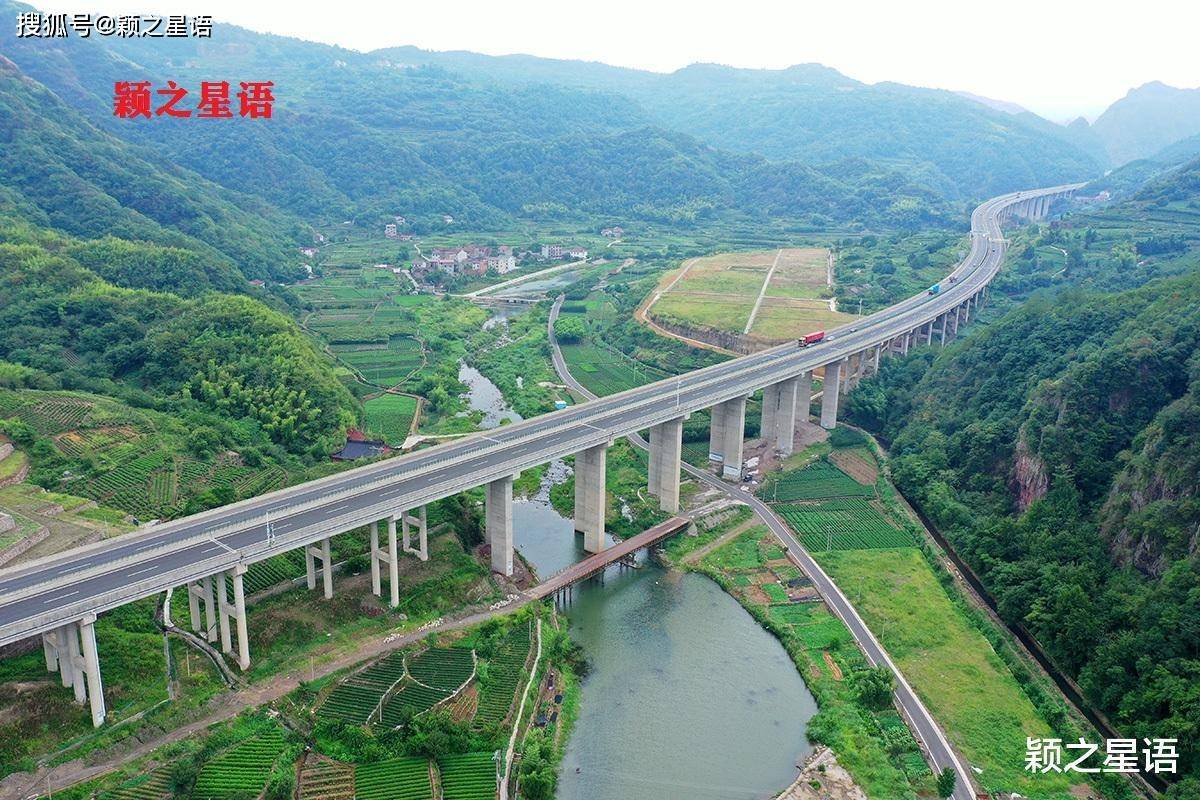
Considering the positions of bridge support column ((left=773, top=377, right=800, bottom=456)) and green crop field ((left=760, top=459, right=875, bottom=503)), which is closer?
green crop field ((left=760, top=459, right=875, bottom=503))

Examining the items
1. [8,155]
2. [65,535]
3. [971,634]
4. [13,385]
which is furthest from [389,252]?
[971,634]

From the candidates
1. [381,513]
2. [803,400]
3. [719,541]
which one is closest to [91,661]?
[381,513]

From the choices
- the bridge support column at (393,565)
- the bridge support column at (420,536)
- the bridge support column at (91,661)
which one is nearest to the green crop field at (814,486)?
the bridge support column at (420,536)

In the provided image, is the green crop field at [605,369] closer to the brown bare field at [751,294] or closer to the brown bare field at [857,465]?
the brown bare field at [751,294]

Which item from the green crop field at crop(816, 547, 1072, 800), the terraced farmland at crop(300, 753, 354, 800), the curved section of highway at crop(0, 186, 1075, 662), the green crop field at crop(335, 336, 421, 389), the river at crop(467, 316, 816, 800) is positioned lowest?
the river at crop(467, 316, 816, 800)

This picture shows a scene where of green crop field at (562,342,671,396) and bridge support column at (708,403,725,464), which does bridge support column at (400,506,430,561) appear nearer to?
bridge support column at (708,403,725,464)

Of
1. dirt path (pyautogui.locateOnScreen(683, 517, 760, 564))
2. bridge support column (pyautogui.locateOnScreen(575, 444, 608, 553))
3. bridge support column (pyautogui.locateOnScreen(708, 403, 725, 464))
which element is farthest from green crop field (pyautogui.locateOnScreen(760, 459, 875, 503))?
bridge support column (pyautogui.locateOnScreen(575, 444, 608, 553))
